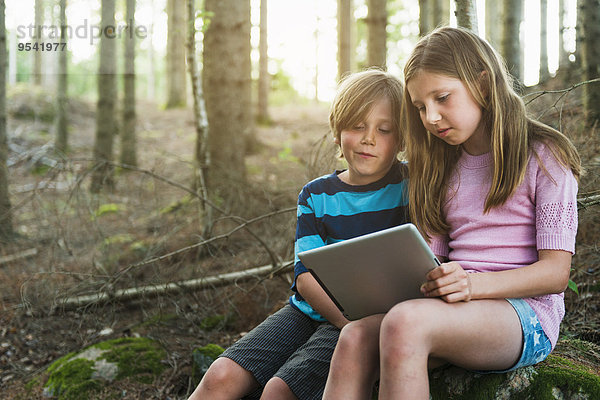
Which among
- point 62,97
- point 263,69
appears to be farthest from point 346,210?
point 263,69

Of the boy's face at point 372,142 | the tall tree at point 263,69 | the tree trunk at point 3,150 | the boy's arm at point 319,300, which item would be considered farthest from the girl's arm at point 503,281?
the tall tree at point 263,69

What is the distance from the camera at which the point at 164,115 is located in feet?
51.5

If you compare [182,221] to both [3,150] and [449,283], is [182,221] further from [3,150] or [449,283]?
[449,283]

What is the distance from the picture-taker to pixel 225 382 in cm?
223

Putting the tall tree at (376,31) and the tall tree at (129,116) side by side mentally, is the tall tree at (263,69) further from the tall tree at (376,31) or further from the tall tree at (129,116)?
the tall tree at (376,31)

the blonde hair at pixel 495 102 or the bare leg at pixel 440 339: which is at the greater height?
the blonde hair at pixel 495 102

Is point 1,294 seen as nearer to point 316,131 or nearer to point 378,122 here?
point 378,122

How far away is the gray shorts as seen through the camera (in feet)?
6.98

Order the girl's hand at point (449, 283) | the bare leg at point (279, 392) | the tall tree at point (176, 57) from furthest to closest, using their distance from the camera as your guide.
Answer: the tall tree at point (176, 57) → the bare leg at point (279, 392) → the girl's hand at point (449, 283)

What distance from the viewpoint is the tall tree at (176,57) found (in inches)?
558

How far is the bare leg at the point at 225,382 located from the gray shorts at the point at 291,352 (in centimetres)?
3

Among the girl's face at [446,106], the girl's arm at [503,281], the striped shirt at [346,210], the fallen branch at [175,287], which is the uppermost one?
the girl's face at [446,106]

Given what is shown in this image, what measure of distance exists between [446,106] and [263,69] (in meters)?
11.0

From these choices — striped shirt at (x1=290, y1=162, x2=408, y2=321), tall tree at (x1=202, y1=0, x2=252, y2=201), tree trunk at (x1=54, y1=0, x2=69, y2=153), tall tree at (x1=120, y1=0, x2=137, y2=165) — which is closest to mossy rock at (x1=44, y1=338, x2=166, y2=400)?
striped shirt at (x1=290, y1=162, x2=408, y2=321)
